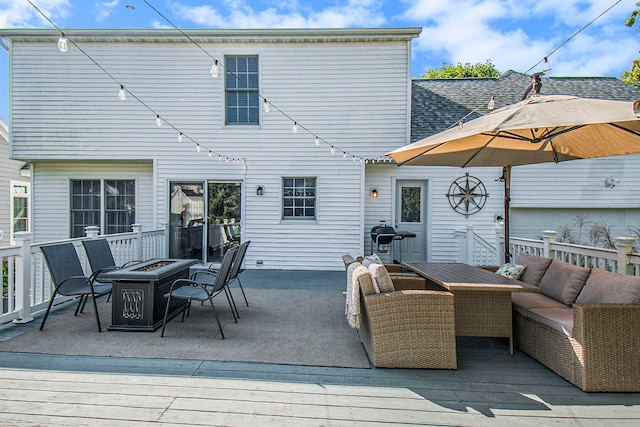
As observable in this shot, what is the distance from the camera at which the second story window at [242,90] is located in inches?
300

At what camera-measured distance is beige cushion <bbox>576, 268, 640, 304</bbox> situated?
9.04ft

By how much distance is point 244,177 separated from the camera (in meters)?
7.61

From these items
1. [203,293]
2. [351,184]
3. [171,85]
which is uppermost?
[171,85]

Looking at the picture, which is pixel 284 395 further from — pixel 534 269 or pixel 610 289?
pixel 534 269

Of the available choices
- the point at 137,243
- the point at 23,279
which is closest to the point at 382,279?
the point at 23,279

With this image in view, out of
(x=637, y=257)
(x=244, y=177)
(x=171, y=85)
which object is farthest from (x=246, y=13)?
(x=637, y=257)

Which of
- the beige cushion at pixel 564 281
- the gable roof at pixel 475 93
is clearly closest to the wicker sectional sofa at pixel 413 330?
the beige cushion at pixel 564 281

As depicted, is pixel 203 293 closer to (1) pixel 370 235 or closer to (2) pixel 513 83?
(1) pixel 370 235

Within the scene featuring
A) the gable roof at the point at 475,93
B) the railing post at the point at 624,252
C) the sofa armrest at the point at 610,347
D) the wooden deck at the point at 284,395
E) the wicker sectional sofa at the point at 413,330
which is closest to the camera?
the wooden deck at the point at 284,395

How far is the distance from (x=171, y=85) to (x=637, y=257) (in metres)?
8.15

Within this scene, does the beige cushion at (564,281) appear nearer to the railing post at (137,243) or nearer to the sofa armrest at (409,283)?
the sofa armrest at (409,283)

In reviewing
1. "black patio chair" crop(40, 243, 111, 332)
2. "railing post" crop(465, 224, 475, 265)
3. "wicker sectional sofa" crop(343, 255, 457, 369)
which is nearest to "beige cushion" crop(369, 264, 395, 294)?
"wicker sectional sofa" crop(343, 255, 457, 369)

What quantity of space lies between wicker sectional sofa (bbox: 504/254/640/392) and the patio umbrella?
4.36 feet

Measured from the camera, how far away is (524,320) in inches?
129
